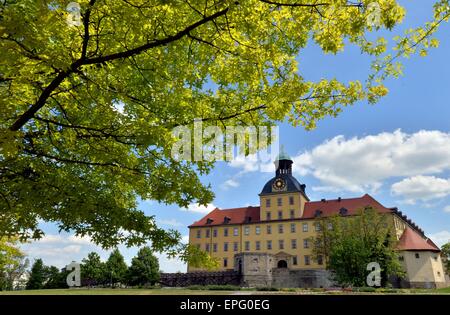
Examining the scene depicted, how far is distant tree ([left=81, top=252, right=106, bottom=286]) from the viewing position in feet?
220

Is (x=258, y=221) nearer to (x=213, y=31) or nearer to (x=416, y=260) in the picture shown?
(x=416, y=260)

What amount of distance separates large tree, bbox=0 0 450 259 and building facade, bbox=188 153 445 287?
46158mm

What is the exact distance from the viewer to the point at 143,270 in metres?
63.8

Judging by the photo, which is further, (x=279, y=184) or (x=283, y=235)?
(x=279, y=184)

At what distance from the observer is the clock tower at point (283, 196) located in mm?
64125

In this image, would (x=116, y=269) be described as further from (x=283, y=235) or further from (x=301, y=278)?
(x=301, y=278)

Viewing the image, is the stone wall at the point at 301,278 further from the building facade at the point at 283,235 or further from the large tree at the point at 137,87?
the large tree at the point at 137,87

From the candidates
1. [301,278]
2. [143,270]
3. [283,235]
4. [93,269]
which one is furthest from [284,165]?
[93,269]

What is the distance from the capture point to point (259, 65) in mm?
5766

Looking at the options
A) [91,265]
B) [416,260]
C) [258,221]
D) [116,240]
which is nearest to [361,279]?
[416,260]

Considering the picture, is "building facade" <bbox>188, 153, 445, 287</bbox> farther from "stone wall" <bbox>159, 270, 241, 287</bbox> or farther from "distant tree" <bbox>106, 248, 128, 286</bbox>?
"distant tree" <bbox>106, 248, 128, 286</bbox>

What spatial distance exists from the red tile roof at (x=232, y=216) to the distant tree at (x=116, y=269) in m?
15.9

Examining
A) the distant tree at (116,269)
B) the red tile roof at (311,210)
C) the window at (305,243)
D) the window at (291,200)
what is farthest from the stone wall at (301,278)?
the distant tree at (116,269)

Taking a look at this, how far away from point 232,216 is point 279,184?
40.0 ft
